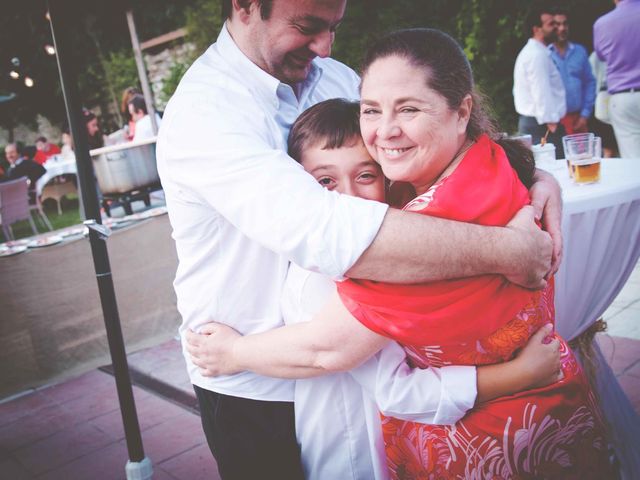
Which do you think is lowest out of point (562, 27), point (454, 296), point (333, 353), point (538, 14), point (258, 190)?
point (333, 353)

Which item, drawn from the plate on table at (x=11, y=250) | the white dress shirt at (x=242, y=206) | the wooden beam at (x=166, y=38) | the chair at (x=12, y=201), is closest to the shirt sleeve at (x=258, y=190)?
the white dress shirt at (x=242, y=206)

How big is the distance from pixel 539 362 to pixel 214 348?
0.76 meters

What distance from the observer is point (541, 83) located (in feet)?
17.3

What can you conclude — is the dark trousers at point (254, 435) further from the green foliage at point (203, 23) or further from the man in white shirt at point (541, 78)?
the green foliage at point (203, 23)

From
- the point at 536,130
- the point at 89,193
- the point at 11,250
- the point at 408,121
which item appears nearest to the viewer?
the point at 408,121

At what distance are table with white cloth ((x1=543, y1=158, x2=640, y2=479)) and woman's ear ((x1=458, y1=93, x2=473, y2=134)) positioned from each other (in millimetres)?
860

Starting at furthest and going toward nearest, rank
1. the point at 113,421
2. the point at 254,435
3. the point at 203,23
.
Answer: the point at 203,23, the point at 113,421, the point at 254,435

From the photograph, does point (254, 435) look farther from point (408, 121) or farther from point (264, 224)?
point (408, 121)

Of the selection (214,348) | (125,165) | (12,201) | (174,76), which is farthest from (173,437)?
(174,76)

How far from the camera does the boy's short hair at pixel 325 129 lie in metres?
1.40

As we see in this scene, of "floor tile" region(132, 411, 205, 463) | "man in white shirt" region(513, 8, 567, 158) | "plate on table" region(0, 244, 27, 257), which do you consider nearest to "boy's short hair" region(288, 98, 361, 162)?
"floor tile" region(132, 411, 205, 463)

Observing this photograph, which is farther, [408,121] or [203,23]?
[203,23]

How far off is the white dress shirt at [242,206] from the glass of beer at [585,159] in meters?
1.15

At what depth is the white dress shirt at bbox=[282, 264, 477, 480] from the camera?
121cm
